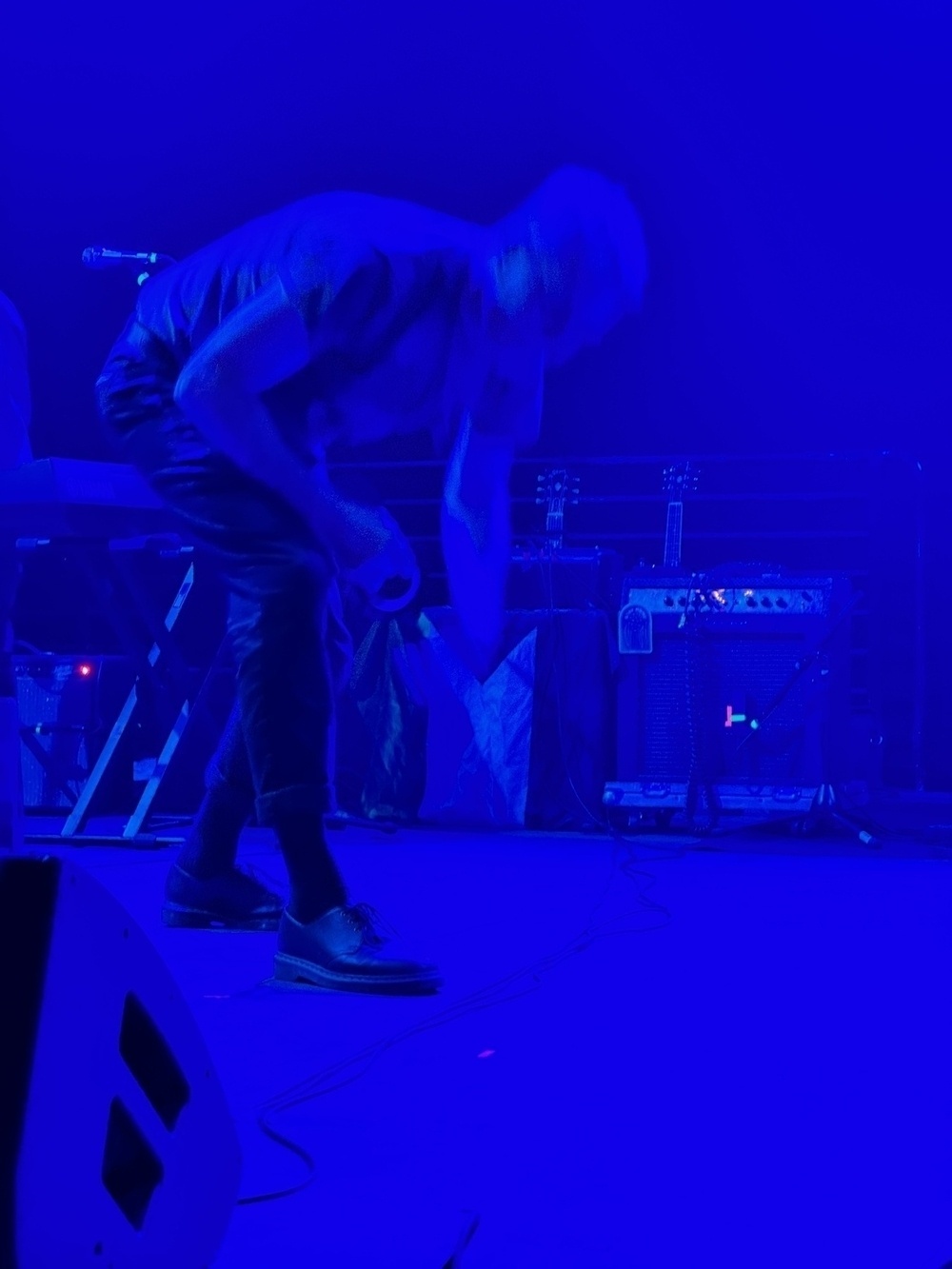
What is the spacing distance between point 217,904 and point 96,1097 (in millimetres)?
1873

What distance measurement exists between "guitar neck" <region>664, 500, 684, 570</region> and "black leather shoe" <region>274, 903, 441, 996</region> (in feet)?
10.1

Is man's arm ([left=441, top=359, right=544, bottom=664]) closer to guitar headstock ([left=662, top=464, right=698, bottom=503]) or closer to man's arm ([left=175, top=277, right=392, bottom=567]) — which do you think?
man's arm ([left=175, top=277, right=392, bottom=567])

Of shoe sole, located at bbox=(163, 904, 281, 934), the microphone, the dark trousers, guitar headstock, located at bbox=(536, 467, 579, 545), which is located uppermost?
the microphone

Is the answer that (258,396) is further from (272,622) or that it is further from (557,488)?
(557,488)

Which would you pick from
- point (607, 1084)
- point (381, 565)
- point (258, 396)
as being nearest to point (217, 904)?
point (381, 565)

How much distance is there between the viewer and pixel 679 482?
5285mm

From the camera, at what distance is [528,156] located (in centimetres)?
592

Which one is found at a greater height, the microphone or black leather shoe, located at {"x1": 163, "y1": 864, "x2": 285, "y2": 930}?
the microphone

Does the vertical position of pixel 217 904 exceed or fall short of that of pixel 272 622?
it falls short

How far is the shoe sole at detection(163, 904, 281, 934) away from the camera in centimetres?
275

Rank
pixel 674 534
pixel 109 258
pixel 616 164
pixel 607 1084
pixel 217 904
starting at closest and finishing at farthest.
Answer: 1. pixel 607 1084
2. pixel 217 904
3. pixel 109 258
4. pixel 674 534
5. pixel 616 164

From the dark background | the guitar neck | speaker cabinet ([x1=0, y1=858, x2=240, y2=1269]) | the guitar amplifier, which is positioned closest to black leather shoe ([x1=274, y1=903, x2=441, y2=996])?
speaker cabinet ([x1=0, y1=858, x2=240, y2=1269])

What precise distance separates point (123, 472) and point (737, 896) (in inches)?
62.7

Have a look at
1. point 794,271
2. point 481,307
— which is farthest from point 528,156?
point 481,307
